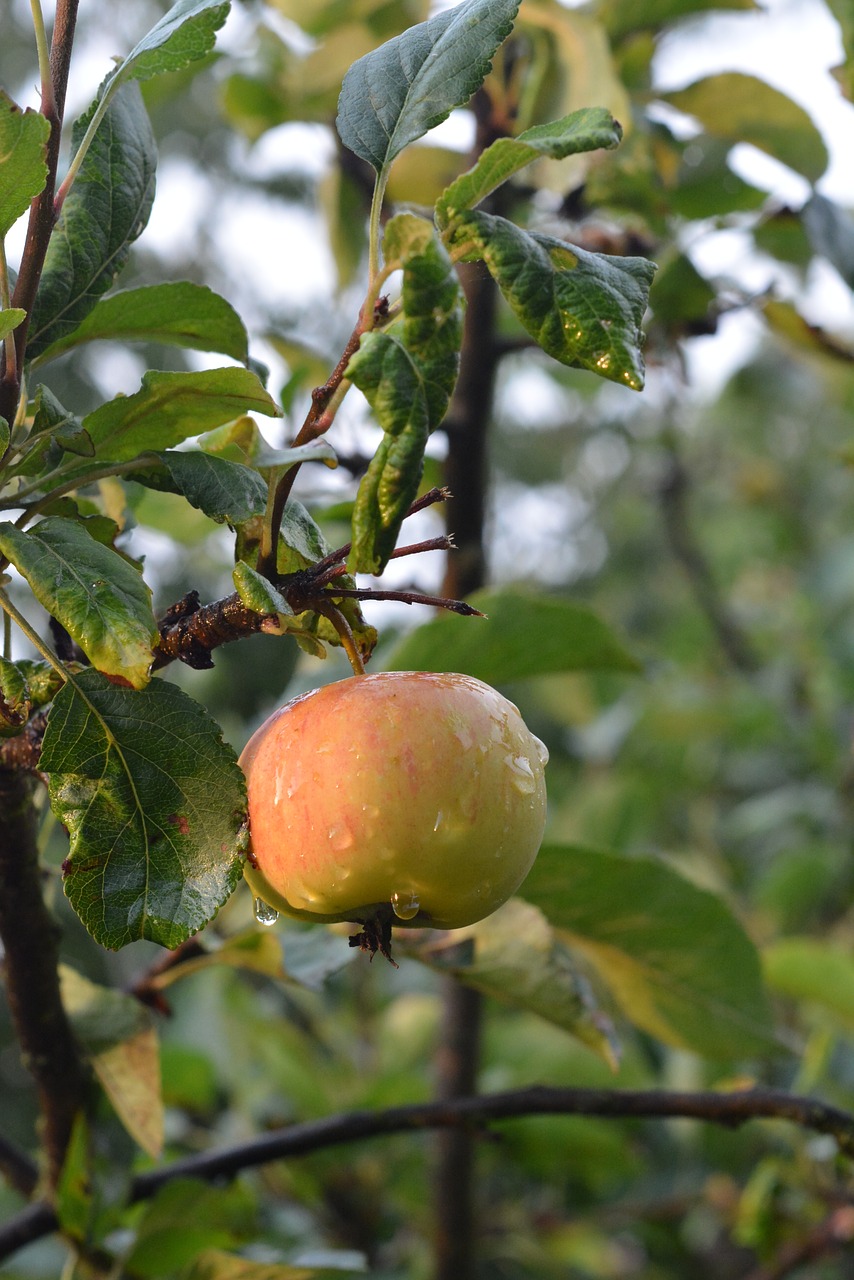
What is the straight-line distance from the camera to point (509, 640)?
932 mm

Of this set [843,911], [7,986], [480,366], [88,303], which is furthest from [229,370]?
[843,911]

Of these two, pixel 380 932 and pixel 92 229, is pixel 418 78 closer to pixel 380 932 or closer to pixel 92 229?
→ pixel 92 229

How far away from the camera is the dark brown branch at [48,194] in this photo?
51cm

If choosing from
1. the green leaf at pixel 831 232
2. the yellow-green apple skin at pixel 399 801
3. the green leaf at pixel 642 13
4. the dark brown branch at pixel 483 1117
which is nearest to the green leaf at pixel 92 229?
the yellow-green apple skin at pixel 399 801

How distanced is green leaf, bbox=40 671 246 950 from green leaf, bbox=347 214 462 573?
134mm

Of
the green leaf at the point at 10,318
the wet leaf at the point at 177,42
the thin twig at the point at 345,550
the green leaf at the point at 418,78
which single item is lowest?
the thin twig at the point at 345,550

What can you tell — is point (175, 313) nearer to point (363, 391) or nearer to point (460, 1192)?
point (363, 391)

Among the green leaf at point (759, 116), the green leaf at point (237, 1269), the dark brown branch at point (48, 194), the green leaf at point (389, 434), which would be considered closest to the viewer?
the green leaf at point (389, 434)

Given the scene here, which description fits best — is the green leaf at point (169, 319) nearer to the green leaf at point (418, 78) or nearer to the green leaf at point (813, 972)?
the green leaf at point (418, 78)

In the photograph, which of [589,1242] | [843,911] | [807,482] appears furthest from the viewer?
[807,482]

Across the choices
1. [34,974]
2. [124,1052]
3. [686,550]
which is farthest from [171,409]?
[686,550]

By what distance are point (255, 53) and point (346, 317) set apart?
1589mm

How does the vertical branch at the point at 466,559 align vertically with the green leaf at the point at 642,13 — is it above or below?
below

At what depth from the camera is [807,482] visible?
11.5ft
